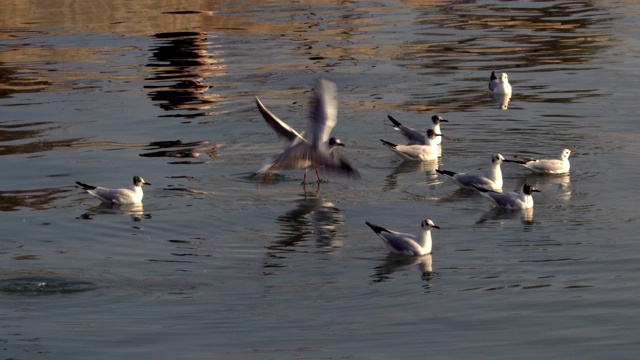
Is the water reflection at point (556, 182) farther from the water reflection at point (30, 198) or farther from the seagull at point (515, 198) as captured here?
the water reflection at point (30, 198)

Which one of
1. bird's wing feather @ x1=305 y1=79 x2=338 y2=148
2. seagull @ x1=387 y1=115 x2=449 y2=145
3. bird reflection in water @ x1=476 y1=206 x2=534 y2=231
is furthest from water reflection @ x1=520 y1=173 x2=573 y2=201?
bird's wing feather @ x1=305 y1=79 x2=338 y2=148

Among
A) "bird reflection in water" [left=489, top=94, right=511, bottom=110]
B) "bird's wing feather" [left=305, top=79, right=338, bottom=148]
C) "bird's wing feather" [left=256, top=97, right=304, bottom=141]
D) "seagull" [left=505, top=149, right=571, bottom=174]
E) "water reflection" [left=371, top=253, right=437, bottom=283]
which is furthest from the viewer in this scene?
"bird reflection in water" [left=489, top=94, right=511, bottom=110]

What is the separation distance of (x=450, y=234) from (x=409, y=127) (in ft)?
20.9

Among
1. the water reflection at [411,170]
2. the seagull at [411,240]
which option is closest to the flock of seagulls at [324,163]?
the water reflection at [411,170]

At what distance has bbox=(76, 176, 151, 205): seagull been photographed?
63.1 ft

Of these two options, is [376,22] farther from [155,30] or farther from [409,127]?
[409,127]

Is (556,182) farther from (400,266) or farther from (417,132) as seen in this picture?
(400,266)

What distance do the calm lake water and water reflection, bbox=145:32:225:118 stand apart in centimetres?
10

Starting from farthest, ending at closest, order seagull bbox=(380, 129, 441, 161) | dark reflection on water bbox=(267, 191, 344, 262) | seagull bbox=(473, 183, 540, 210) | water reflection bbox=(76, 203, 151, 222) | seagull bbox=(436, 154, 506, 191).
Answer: seagull bbox=(380, 129, 441, 161) < seagull bbox=(436, 154, 506, 191) < water reflection bbox=(76, 203, 151, 222) < seagull bbox=(473, 183, 540, 210) < dark reflection on water bbox=(267, 191, 344, 262)

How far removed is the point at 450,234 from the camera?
17.4 metres

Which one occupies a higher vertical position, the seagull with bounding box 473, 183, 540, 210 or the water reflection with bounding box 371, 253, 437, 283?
the seagull with bounding box 473, 183, 540, 210

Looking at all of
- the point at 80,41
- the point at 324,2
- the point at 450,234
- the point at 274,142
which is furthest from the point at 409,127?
the point at 324,2

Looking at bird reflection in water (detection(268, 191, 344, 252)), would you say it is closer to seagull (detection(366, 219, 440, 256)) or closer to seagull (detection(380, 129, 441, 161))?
seagull (detection(366, 219, 440, 256))

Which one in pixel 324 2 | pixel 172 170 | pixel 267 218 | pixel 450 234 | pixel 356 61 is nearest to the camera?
pixel 450 234
